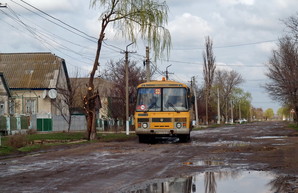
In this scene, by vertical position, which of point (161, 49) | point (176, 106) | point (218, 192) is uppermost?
point (161, 49)

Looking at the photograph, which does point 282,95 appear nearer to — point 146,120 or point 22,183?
point 146,120

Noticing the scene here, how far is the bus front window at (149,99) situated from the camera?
22641 millimetres

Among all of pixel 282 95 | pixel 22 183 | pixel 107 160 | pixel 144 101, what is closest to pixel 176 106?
pixel 144 101

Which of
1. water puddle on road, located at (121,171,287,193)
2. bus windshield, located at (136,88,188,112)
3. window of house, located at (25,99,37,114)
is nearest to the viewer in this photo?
water puddle on road, located at (121,171,287,193)

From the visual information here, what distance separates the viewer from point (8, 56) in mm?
50656

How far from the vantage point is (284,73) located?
140ft

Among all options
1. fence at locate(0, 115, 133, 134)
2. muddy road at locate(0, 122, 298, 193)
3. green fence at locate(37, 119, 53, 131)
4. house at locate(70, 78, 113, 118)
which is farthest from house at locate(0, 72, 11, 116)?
muddy road at locate(0, 122, 298, 193)

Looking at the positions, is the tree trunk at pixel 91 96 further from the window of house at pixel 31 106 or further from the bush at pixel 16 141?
the window of house at pixel 31 106

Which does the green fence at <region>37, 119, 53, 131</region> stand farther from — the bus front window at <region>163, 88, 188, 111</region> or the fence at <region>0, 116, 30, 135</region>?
the bus front window at <region>163, 88, 188, 111</region>

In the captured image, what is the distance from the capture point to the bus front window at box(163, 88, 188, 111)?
22625mm

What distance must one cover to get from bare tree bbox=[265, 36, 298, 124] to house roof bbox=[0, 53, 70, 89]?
2434cm

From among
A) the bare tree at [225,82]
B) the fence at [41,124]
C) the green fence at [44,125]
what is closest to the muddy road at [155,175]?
the fence at [41,124]

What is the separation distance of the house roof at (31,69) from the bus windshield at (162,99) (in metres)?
24.9

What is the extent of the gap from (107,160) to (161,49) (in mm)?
10337
